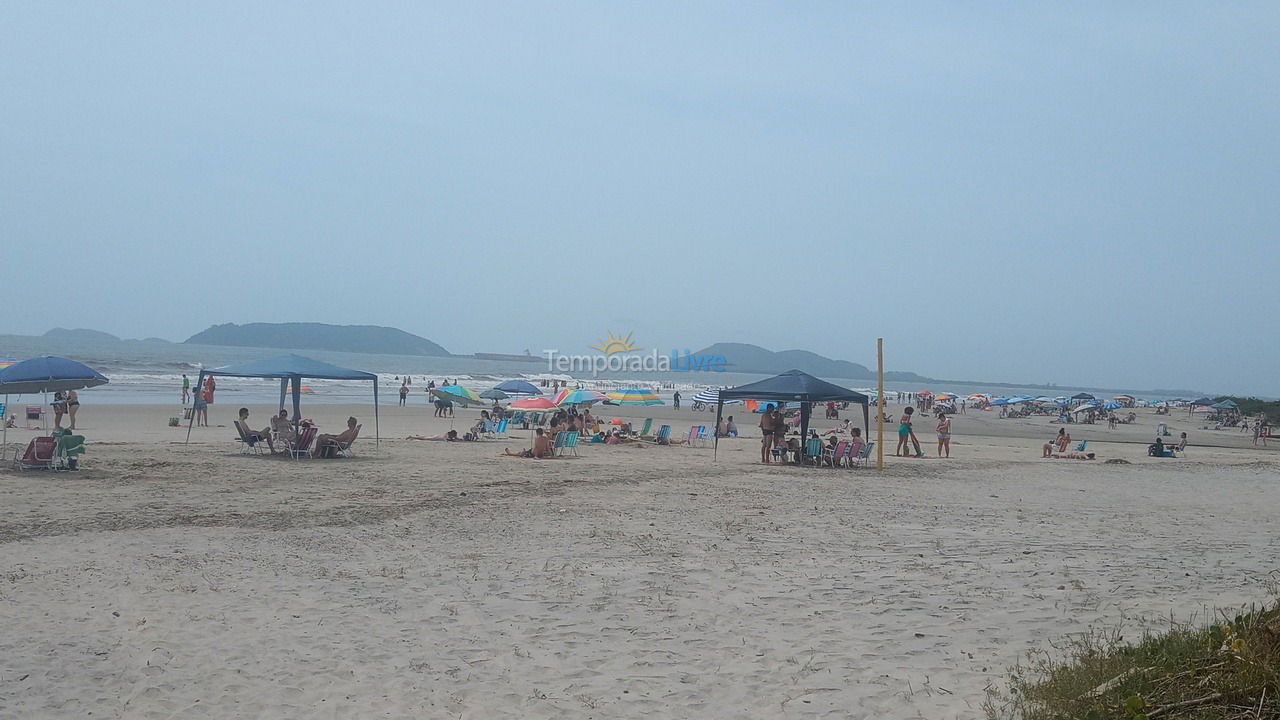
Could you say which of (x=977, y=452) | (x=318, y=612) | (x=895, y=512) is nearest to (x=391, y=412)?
(x=977, y=452)

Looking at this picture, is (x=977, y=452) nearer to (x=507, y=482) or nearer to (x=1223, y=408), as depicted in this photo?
(x=507, y=482)

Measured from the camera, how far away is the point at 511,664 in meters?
5.05

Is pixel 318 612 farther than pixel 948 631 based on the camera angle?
Yes

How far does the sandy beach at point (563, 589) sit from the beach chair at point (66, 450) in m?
0.44

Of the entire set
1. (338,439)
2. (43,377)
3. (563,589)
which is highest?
(43,377)

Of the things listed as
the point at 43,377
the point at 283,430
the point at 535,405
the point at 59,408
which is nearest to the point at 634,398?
the point at 535,405

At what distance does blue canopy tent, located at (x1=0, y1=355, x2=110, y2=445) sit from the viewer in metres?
12.5

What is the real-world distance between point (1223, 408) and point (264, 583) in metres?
59.1

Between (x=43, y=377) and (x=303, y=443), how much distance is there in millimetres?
3693

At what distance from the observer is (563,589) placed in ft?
21.5

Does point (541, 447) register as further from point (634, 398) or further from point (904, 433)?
point (634, 398)

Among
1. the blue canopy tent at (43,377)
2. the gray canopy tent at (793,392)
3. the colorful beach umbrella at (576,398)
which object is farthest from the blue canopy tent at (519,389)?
the blue canopy tent at (43,377)

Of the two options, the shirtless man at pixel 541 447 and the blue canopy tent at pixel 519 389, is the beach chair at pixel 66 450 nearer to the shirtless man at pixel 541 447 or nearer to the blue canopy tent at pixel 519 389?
the shirtless man at pixel 541 447

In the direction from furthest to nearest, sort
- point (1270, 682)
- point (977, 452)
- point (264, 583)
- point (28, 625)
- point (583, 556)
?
point (977, 452) < point (583, 556) < point (264, 583) < point (28, 625) < point (1270, 682)
